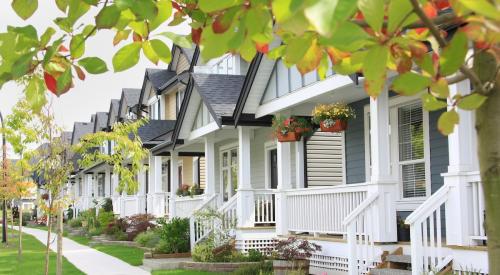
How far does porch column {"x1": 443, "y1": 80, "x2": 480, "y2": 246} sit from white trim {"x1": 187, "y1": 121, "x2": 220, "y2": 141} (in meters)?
8.79

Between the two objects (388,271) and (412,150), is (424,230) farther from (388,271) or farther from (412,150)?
(412,150)

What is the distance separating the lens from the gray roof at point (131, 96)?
117ft

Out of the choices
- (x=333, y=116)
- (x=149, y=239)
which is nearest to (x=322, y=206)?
(x=333, y=116)

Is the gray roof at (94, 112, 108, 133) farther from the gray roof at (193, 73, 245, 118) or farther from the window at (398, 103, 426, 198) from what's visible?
the window at (398, 103, 426, 198)

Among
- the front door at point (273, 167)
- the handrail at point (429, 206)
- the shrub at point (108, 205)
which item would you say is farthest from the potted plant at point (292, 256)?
the shrub at point (108, 205)

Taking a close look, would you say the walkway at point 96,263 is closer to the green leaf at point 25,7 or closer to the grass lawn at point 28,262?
the grass lawn at point 28,262

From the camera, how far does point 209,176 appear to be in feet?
62.6

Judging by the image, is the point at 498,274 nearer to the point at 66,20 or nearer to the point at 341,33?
the point at 341,33

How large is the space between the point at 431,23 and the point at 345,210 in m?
10.7

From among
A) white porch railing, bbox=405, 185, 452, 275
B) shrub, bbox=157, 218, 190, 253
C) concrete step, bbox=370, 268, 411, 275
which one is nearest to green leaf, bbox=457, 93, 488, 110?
white porch railing, bbox=405, 185, 452, 275

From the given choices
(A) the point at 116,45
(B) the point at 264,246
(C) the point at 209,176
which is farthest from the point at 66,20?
(C) the point at 209,176

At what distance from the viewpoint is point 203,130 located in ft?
62.7

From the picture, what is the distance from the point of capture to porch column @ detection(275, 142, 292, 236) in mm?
14656

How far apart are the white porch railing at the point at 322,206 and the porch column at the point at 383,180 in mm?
410
